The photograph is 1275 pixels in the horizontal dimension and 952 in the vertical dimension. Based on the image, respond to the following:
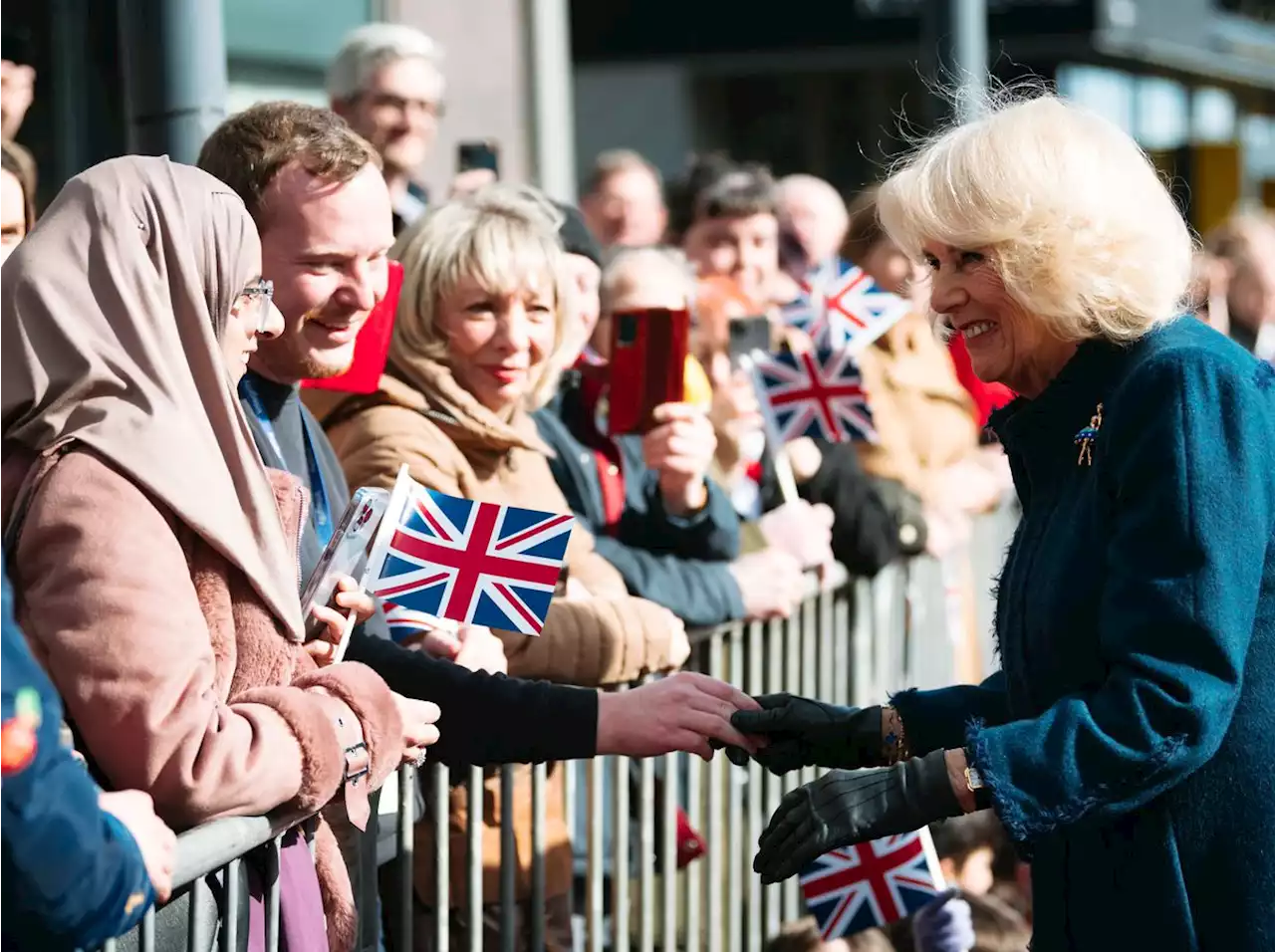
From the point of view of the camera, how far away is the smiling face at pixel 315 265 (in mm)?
3822

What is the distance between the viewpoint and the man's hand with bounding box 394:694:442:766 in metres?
3.33

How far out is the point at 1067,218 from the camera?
3400mm

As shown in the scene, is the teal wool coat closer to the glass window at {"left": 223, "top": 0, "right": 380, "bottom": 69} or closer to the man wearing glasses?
the man wearing glasses

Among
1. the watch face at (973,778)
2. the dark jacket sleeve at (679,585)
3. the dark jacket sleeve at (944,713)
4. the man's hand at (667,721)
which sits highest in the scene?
the watch face at (973,778)

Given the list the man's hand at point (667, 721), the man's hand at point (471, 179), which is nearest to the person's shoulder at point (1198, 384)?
the man's hand at point (667, 721)

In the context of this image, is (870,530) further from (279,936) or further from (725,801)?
(279,936)

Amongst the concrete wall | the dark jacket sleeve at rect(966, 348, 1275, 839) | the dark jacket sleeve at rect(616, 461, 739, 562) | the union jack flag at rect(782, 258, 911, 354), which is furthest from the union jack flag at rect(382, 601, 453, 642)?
the concrete wall

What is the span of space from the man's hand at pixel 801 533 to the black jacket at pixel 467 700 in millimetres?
2016

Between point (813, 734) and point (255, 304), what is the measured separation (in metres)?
1.32

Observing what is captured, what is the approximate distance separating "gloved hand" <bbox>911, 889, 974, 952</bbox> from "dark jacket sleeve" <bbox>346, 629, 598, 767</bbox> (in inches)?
54.7

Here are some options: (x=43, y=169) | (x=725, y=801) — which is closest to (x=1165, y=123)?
(x=43, y=169)

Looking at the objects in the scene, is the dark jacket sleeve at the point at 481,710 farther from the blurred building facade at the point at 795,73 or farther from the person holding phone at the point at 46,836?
the blurred building facade at the point at 795,73

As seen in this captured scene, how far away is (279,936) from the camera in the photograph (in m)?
3.17

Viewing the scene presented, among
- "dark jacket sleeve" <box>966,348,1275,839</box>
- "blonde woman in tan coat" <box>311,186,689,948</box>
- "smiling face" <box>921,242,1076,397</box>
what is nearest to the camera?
"dark jacket sleeve" <box>966,348,1275,839</box>
